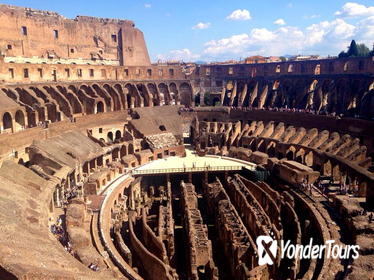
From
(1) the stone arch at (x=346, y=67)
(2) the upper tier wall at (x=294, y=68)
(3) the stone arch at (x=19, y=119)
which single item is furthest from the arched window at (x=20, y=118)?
(1) the stone arch at (x=346, y=67)

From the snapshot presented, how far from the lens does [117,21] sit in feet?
174

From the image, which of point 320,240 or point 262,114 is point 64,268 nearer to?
point 320,240

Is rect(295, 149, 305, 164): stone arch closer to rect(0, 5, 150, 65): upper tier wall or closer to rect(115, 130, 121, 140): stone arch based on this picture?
rect(115, 130, 121, 140): stone arch

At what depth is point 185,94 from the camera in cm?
5281

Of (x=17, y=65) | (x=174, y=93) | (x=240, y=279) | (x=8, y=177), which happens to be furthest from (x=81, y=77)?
(x=240, y=279)

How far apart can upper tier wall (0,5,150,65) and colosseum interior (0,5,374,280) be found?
0.15 meters

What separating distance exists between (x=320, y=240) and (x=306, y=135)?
15.8 m

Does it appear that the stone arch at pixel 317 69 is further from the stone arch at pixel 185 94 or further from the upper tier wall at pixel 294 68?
the stone arch at pixel 185 94

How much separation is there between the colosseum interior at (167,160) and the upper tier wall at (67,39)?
15 cm

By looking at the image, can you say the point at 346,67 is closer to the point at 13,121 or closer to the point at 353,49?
the point at 353,49

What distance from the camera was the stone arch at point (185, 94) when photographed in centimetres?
5242

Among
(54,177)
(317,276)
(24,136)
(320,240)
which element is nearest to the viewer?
(317,276)

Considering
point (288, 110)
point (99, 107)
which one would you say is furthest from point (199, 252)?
point (99, 107)

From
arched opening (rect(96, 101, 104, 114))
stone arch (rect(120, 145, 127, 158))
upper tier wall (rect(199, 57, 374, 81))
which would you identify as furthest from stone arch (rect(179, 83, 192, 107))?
stone arch (rect(120, 145, 127, 158))
